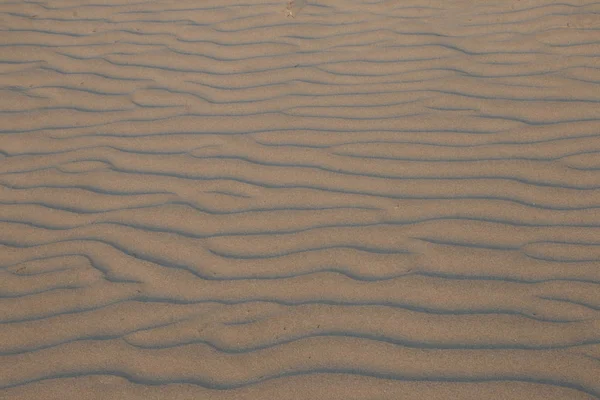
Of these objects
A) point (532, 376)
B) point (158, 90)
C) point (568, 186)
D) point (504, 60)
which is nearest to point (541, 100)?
point (504, 60)

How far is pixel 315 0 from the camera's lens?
479 centimetres

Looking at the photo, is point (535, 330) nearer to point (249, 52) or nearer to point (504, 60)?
point (504, 60)

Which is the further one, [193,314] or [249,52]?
[249,52]

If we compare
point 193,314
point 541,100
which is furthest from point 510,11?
point 193,314

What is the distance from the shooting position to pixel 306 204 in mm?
3031

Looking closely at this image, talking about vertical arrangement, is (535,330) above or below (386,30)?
below

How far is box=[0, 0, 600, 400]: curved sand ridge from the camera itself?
2.33 m

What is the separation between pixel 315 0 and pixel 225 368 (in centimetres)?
332

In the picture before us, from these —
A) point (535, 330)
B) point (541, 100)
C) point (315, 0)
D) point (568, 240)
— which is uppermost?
point (315, 0)

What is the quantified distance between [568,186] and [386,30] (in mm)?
1872

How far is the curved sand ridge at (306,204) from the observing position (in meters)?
2.33

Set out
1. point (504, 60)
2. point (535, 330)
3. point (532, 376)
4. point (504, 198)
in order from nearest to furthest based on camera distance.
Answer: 1. point (532, 376)
2. point (535, 330)
3. point (504, 198)
4. point (504, 60)

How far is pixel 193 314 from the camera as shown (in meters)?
2.55

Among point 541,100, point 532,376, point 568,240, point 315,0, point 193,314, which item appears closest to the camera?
point 532,376
